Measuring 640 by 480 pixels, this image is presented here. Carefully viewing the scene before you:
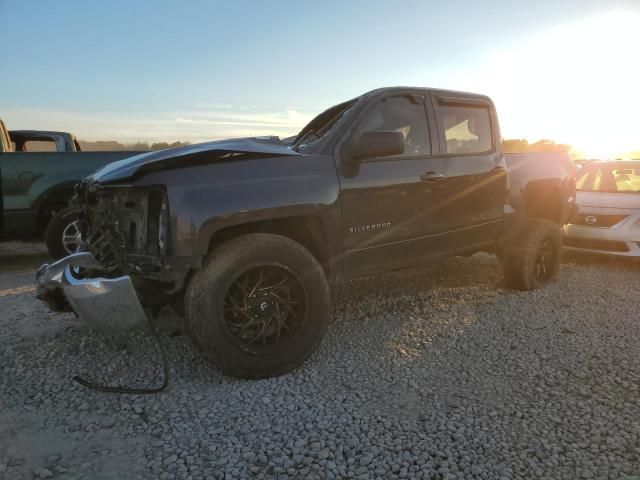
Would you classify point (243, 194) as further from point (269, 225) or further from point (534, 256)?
point (534, 256)

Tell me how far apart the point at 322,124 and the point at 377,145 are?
1.10 m

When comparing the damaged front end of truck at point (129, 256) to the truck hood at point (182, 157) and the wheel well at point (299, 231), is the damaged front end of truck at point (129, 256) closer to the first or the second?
the truck hood at point (182, 157)

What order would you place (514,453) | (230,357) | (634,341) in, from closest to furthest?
(514,453) → (230,357) → (634,341)

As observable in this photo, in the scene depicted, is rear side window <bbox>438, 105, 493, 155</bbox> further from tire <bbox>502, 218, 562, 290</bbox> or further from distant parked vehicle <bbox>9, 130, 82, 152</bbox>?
distant parked vehicle <bbox>9, 130, 82, 152</bbox>

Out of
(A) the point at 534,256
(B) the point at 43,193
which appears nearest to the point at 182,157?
(A) the point at 534,256

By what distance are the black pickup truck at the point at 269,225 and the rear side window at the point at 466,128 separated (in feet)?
0.10

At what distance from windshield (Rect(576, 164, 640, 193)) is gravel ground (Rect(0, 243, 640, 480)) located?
3.31 m

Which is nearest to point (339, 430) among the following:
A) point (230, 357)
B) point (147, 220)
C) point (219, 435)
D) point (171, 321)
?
point (219, 435)

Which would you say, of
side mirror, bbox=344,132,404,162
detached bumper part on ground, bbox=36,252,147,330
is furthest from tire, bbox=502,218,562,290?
detached bumper part on ground, bbox=36,252,147,330

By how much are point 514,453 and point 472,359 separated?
110 cm

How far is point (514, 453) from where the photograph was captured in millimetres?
2287

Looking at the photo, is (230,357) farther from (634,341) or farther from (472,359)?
(634,341)

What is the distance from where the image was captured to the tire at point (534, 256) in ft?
15.9

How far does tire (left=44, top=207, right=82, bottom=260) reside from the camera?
19.1 ft
